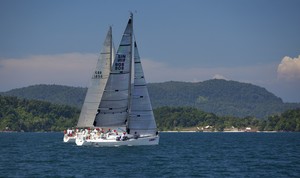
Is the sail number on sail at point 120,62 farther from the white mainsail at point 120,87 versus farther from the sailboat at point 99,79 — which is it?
the sailboat at point 99,79

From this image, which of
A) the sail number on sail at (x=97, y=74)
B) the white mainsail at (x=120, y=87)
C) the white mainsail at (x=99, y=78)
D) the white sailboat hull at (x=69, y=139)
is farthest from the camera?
the white sailboat hull at (x=69, y=139)

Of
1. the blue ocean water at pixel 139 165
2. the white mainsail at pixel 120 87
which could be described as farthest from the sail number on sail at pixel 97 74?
the blue ocean water at pixel 139 165

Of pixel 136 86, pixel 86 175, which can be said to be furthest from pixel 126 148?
pixel 86 175

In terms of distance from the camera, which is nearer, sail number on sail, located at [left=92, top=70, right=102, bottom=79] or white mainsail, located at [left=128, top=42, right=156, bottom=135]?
white mainsail, located at [left=128, top=42, right=156, bottom=135]

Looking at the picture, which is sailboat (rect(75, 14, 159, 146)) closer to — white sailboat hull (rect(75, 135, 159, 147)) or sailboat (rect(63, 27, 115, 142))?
white sailboat hull (rect(75, 135, 159, 147))

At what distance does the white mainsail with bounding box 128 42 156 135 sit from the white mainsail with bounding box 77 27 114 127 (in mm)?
17057

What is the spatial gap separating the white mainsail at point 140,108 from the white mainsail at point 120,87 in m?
1.20

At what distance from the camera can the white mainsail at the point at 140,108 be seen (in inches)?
3182

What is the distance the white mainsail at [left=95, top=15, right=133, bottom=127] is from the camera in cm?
8188

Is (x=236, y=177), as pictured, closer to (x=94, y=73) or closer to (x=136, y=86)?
(x=136, y=86)

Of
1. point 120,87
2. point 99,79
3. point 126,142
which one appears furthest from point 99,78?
point 126,142

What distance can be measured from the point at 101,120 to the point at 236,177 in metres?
34.5

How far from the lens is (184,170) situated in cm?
5725

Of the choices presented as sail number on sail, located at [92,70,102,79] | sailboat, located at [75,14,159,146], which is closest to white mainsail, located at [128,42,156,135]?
sailboat, located at [75,14,159,146]
